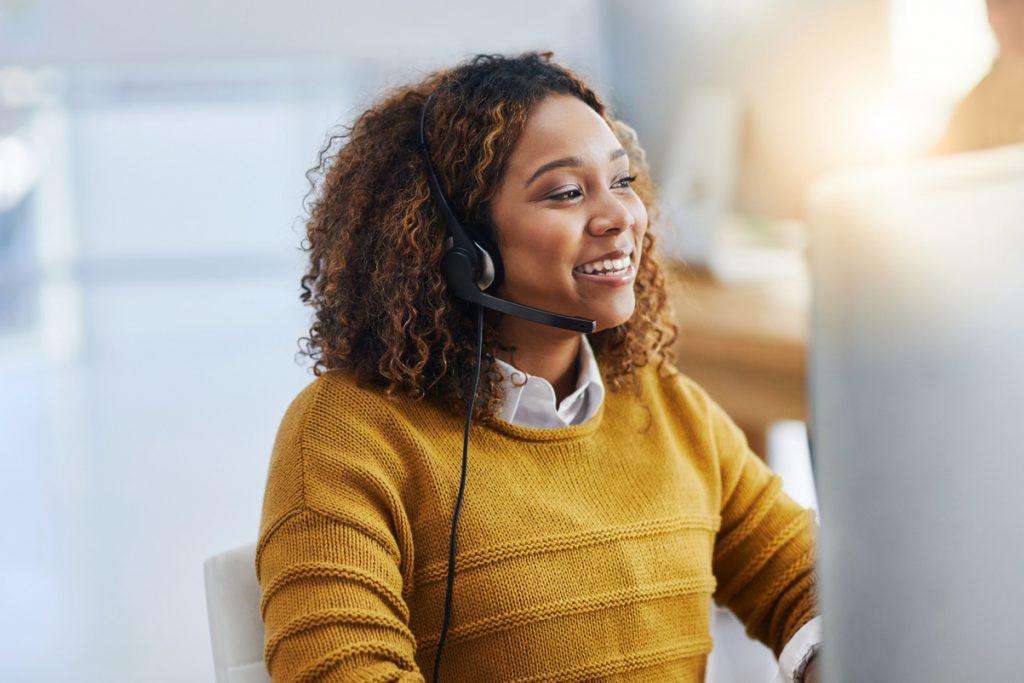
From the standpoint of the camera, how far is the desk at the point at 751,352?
2041 millimetres

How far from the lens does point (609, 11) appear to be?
344 cm

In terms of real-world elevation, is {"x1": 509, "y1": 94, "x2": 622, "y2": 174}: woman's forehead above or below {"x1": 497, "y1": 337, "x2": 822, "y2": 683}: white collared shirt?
above

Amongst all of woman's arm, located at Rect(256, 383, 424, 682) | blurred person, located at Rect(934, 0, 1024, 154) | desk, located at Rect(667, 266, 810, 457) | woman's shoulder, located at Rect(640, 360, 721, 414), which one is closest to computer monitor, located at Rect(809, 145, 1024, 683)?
A: woman's arm, located at Rect(256, 383, 424, 682)

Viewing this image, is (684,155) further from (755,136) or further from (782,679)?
(782,679)

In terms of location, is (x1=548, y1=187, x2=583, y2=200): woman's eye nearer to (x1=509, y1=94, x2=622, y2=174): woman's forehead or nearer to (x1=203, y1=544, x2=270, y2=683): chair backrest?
(x1=509, y1=94, x2=622, y2=174): woman's forehead

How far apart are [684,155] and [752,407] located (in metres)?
1.09

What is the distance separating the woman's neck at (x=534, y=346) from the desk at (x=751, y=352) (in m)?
0.77

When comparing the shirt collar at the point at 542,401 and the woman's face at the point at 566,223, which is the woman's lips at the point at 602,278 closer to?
the woman's face at the point at 566,223

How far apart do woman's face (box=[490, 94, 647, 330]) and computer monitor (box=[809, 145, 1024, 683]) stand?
60 cm

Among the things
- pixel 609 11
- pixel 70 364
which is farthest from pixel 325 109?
pixel 609 11

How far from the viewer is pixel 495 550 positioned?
998mm

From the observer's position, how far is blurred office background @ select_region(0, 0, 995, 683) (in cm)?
227

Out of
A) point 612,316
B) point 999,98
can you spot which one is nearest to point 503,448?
point 612,316

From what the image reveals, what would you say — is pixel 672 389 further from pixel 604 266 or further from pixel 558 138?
pixel 558 138
